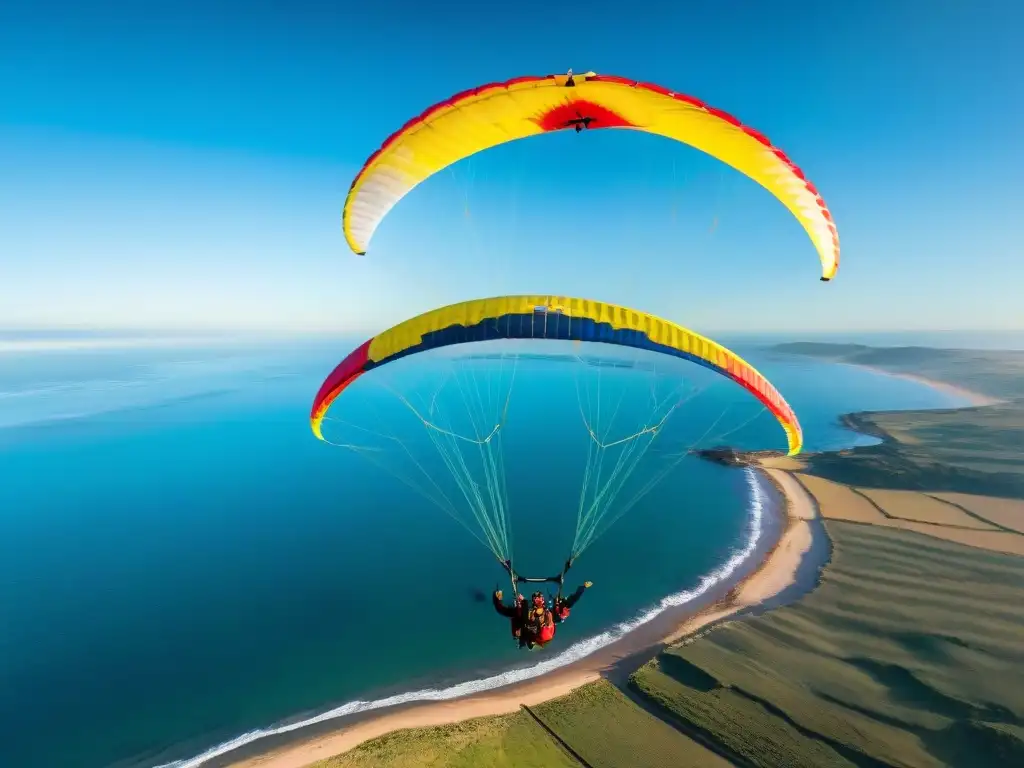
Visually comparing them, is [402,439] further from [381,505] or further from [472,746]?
[472,746]

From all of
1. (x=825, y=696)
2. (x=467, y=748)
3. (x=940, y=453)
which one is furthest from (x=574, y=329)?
(x=940, y=453)

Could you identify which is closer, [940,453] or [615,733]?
[615,733]

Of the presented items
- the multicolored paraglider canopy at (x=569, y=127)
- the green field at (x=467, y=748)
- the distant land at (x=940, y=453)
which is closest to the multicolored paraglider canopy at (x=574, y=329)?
the multicolored paraglider canopy at (x=569, y=127)

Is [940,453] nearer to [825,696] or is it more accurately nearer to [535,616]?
[825,696]

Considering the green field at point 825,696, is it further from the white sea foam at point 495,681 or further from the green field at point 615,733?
the white sea foam at point 495,681

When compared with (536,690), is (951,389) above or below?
above
